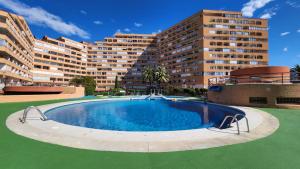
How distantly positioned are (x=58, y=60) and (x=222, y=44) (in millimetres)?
77893

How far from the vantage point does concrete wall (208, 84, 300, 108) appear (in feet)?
52.8

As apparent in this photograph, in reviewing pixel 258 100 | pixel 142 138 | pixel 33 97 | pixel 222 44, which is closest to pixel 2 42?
pixel 33 97

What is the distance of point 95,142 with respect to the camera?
20.7 feet

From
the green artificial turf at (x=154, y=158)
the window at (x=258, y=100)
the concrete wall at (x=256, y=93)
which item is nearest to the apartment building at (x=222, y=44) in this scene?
the concrete wall at (x=256, y=93)

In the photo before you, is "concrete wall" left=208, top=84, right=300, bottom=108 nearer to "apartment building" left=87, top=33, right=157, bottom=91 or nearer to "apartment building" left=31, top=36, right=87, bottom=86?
"apartment building" left=31, top=36, right=87, bottom=86

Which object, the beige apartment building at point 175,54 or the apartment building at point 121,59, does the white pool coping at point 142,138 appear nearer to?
the beige apartment building at point 175,54

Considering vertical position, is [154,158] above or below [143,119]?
above

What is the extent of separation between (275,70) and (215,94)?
27.6ft

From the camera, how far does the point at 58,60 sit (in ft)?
253

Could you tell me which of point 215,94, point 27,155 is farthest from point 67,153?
point 215,94

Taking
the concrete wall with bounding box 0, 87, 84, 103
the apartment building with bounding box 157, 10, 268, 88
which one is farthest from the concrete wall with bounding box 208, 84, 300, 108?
the apartment building with bounding box 157, 10, 268, 88

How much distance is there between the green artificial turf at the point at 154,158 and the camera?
4355 millimetres

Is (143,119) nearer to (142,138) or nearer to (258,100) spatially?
(142,138)

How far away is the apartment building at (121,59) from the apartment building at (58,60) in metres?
6.28
